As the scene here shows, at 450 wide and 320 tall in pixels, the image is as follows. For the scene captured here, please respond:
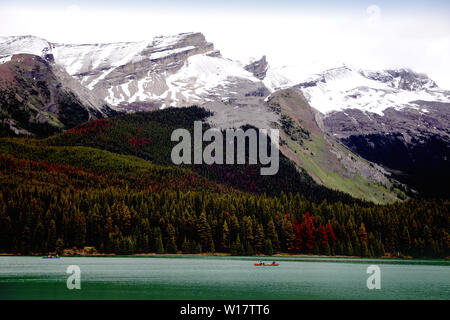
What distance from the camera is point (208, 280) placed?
401 ft

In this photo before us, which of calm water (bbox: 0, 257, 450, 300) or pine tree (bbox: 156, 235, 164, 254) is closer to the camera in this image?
calm water (bbox: 0, 257, 450, 300)

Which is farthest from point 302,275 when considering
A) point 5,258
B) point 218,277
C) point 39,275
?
point 5,258

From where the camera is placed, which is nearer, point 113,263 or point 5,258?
point 113,263

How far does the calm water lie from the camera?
10188 cm

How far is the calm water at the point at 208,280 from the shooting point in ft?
334

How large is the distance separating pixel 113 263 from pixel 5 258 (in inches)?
1359

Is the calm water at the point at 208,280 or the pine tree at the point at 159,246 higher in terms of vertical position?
the pine tree at the point at 159,246

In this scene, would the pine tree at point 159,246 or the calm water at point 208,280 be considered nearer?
the calm water at point 208,280

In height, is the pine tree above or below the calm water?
above
